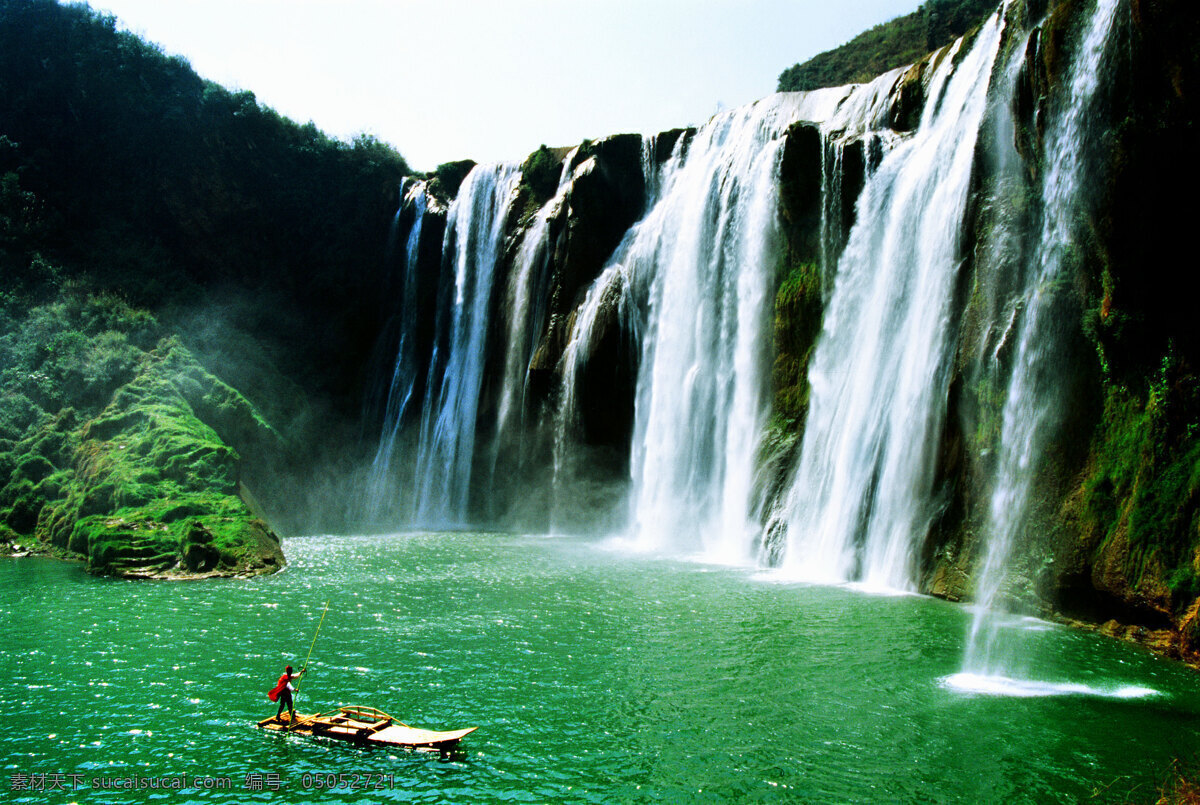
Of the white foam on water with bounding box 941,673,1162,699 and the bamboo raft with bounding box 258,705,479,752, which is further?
the white foam on water with bounding box 941,673,1162,699

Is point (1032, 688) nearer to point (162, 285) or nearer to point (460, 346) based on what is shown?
point (460, 346)

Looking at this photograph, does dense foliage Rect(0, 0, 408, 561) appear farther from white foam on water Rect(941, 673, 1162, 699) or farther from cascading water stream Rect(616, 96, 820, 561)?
white foam on water Rect(941, 673, 1162, 699)

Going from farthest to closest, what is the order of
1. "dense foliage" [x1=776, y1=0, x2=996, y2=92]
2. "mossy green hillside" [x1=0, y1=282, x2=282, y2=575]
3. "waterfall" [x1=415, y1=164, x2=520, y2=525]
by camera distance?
"dense foliage" [x1=776, y1=0, x2=996, y2=92], "waterfall" [x1=415, y1=164, x2=520, y2=525], "mossy green hillside" [x1=0, y1=282, x2=282, y2=575]

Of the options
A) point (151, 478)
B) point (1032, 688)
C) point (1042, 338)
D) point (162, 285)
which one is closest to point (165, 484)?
point (151, 478)

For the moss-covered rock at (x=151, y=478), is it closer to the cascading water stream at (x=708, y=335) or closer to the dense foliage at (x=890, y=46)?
the cascading water stream at (x=708, y=335)

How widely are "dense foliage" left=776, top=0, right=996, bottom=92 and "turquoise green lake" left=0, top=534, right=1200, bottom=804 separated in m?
44.5

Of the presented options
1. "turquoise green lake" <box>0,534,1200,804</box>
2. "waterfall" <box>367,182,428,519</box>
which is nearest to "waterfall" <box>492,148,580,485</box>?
"waterfall" <box>367,182,428,519</box>

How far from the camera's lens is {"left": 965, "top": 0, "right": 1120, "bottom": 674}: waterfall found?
55.2 ft

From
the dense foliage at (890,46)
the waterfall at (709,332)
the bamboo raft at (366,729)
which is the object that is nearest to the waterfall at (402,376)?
the waterfall at (709,332)

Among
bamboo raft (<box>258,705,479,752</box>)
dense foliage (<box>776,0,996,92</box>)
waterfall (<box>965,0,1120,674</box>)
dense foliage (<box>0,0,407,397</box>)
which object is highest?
dense foliage (<box>776,0,996,92</box>)

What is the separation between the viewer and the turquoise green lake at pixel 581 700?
9656mm

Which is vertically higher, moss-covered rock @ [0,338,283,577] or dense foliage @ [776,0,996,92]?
dense foliage @ [776,0,996,92]

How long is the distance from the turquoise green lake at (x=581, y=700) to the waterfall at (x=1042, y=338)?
6.75 feet

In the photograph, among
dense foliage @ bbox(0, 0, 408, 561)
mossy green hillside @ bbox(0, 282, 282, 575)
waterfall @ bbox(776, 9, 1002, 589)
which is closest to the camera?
waterfall @ bbox(776, 9, 1002, 589)
